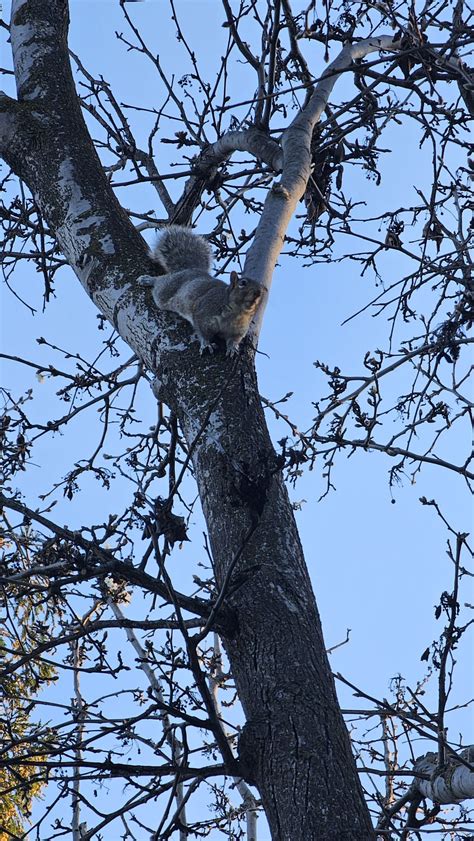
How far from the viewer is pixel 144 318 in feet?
10.8

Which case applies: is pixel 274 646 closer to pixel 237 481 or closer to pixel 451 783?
pixel 237 481

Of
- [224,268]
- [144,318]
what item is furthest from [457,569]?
[224,268]

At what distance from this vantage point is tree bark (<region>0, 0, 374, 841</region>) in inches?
82.0

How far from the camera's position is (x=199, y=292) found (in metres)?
4.27

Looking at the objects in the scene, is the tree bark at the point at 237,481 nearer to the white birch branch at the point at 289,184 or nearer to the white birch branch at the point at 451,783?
the white birch branch at the point at 289,184

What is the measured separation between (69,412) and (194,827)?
2.36 m

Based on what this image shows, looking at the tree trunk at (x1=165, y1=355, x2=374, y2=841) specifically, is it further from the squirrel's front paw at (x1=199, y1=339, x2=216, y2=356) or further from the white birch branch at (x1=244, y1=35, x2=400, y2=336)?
the white birch branch at (x1=244, y1=35, x2=400, y2=336)

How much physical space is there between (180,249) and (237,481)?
2.41m

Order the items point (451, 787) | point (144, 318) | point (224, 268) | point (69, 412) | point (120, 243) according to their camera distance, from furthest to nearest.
A: point (224, 268)
point (69, 412)
point (120, 243)
point (144, 318)
point (451, 787)

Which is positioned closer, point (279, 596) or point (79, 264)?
point (279, 596)

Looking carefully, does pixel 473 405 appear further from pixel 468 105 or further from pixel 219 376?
pixel 219 376

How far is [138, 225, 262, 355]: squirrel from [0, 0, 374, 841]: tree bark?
0.31 feet


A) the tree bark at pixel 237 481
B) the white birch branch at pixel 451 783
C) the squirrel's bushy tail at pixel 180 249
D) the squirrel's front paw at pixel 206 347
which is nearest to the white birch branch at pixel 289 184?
the squirrel's front paw at pixel 206 347

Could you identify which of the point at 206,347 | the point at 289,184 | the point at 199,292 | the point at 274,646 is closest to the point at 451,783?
the point at 274,646
